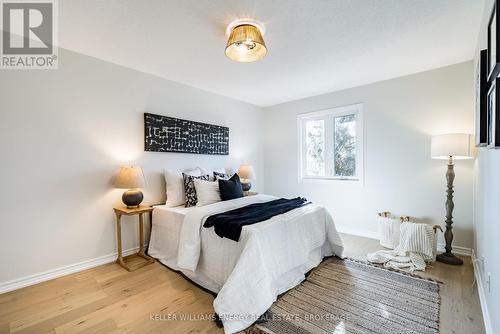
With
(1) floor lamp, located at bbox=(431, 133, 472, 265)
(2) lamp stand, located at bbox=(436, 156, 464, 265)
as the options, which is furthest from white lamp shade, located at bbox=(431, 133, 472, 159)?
(2) lamp stand, located at bbox=(436, 156, 464, 265)

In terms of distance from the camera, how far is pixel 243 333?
161 cm

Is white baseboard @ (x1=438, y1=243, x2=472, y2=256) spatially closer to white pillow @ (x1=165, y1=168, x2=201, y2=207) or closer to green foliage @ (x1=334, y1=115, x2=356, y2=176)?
green foliage @ (x1=334, y1=115, x2=356, y2=176)

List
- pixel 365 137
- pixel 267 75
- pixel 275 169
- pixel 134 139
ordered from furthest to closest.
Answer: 1. pixel 275 169
2. pixel 365 137
3. pixel 267 75
4. pixel 134 139

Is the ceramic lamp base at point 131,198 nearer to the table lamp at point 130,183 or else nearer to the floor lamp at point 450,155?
the table lamp at point 130,183

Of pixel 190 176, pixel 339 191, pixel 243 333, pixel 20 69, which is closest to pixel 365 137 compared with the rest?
pixel 339 191

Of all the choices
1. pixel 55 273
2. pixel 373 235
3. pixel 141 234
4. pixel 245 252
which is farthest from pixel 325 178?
pixel 55 273

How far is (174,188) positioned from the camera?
10.1 feet

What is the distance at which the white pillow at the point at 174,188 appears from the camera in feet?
9.95

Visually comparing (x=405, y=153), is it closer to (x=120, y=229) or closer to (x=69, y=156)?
(x=120, y=229)

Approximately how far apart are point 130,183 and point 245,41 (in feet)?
6.30

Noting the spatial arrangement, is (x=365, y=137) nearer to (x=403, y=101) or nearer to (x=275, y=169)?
(x=403, y=101)

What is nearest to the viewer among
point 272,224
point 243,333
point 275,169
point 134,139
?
point 243,333

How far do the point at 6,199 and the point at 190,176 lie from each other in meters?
1.77
